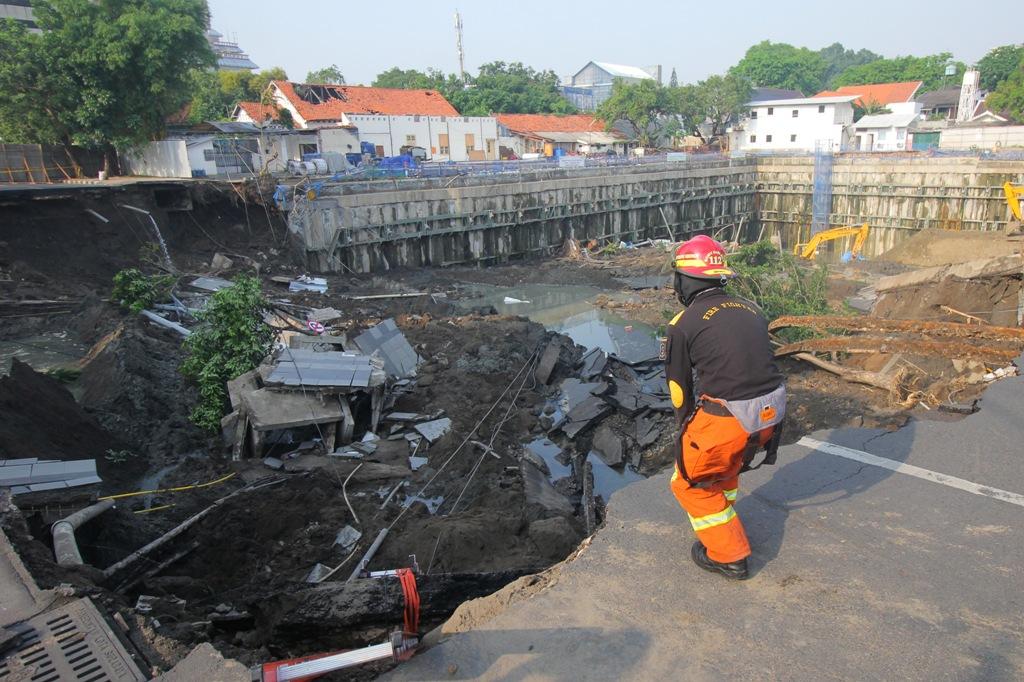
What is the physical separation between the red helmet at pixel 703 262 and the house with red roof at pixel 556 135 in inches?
1611

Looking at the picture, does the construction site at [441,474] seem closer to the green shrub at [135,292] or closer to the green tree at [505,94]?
Result: the green shrub at [135,292]

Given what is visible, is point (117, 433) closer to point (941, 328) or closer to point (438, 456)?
point (438, 456)

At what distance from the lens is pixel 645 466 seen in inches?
344

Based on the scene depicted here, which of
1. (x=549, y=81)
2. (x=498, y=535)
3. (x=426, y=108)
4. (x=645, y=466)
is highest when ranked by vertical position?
(x=549, y=81)

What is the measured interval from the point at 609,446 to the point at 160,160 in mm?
21277

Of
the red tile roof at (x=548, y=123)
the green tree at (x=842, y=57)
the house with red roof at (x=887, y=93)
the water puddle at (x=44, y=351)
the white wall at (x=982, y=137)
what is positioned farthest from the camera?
the green tree at (x=842, y=57)

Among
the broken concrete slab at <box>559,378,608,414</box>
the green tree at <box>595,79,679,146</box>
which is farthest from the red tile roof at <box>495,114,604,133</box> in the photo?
the broken concrete slab at <box>559,378,608,414</box>

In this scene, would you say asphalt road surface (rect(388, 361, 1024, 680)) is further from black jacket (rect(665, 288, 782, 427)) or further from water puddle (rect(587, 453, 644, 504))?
water puddle (rect(587, 453, 644, 504))

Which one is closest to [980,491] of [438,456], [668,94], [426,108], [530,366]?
[438,456]

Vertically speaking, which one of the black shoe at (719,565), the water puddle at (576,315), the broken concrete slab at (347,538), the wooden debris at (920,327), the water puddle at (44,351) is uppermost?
the wooden debris at (920,327)

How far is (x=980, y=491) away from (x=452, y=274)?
759 inches

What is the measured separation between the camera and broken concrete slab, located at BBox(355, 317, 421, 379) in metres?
10.7

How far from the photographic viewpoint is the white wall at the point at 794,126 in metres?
45.3

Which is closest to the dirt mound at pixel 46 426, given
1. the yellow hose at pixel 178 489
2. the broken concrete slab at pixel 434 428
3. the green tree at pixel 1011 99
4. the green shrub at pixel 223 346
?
the yellow hose at pixel 178 489
